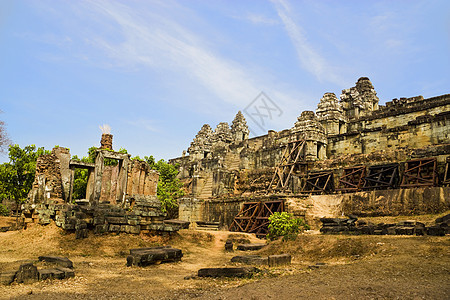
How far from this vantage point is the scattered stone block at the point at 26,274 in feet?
25.1

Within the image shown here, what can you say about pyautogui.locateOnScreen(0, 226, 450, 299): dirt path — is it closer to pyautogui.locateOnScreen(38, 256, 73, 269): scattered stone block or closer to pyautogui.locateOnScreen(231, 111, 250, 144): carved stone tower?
pyautogui.locateOnScreen(38, 256, 73, 269): scattered stone block

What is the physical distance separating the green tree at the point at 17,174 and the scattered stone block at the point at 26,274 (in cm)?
2071

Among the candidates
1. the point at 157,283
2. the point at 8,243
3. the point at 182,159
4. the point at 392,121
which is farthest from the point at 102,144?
the point at 182,159

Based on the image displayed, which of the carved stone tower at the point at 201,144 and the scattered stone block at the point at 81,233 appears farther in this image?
the carved stone tower at the point at 201,144

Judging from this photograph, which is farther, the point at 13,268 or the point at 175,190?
the point at 175,190

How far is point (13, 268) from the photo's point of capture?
8750mm

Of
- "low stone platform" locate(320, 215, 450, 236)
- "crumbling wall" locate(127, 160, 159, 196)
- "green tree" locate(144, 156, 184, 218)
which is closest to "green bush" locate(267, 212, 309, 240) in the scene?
"low stone platform" locate(320, 215, 450, 236)

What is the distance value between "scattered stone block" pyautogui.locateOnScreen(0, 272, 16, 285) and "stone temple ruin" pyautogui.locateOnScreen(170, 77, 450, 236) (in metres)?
A: 13.5

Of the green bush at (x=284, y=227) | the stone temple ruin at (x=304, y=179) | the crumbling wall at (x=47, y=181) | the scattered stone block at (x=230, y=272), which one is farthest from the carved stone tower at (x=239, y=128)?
the scattered stone block at (x=230, y=272)

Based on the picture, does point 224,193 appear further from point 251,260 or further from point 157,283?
point 157,283

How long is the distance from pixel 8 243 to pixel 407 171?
17.9 metres

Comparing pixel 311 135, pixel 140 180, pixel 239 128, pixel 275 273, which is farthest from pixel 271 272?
pixel 239 128

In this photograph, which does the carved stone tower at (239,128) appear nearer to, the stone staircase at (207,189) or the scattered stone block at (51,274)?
the stone staircase at (207,189)

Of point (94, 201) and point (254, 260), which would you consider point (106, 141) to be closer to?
point (94, 201)
